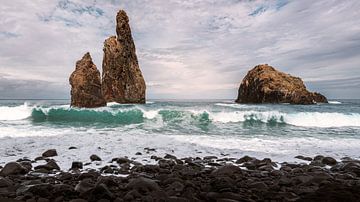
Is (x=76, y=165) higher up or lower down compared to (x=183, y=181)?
lower down

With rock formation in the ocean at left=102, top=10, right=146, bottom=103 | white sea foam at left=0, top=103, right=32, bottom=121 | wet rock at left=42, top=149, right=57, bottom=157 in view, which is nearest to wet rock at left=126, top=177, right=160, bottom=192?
wet rock at left=42, top=149, right=57, bottom=157

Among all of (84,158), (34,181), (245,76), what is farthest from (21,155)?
(245,76)

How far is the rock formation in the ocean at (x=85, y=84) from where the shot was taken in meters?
31.9

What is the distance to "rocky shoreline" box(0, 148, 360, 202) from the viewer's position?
4488 mm

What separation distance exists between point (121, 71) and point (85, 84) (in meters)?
16.8

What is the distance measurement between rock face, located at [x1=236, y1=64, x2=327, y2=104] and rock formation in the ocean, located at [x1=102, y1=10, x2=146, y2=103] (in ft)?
80.4

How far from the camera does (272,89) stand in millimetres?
54250

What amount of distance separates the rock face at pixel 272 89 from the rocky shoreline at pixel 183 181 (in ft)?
156

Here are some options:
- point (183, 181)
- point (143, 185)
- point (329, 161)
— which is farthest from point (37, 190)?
point (329, 161)

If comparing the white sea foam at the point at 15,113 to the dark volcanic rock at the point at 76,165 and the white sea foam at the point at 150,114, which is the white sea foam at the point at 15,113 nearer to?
the white sea foam at the point at 150,114

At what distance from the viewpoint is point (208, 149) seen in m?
9.99

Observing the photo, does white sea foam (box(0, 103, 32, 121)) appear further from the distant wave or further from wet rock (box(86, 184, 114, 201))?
wet rock (box(86, 184, 114, 201))

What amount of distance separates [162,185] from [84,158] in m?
3.89

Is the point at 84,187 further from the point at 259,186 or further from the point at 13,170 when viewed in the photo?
the point at 259,186
